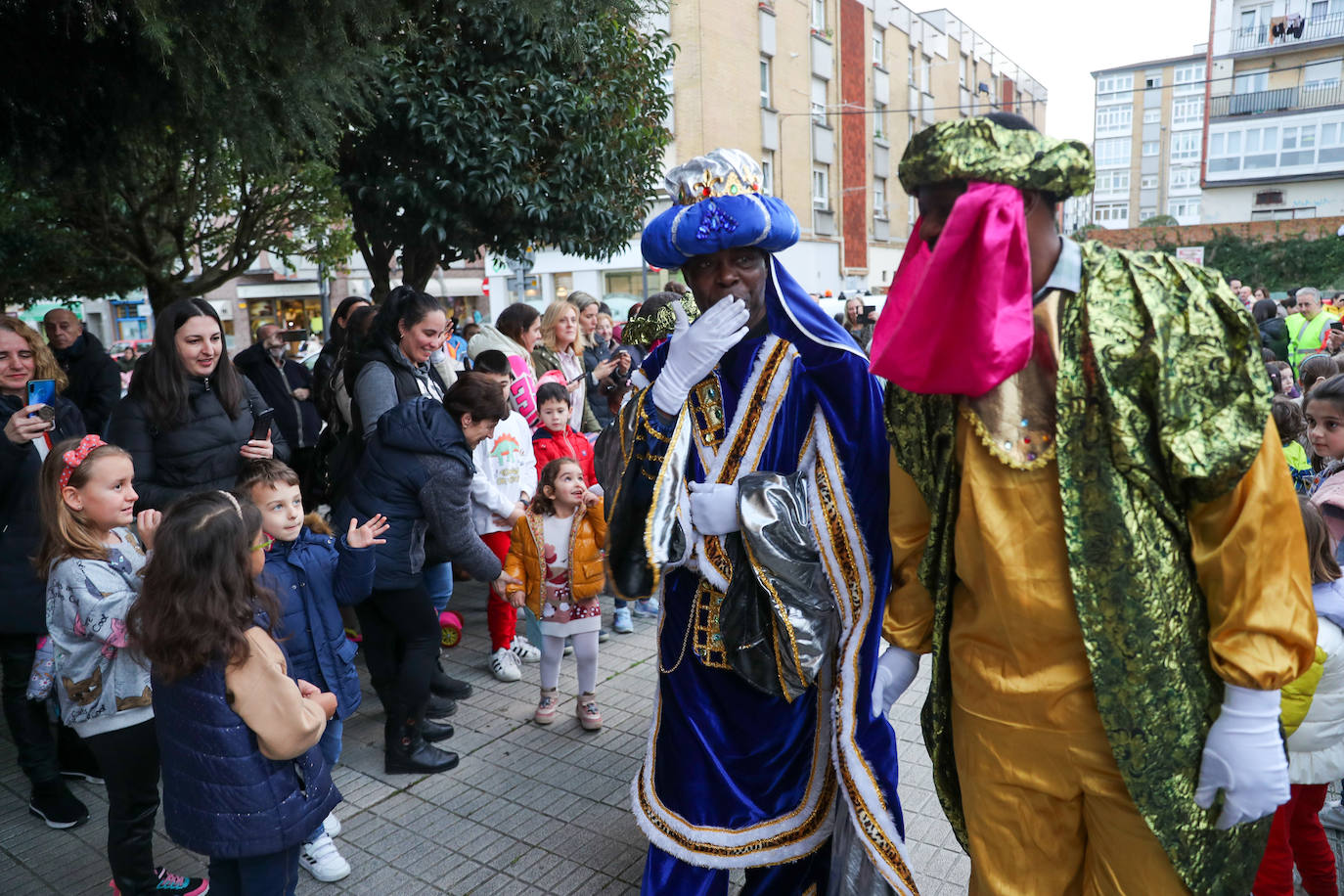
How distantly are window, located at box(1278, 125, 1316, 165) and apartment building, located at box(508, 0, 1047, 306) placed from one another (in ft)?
40.2

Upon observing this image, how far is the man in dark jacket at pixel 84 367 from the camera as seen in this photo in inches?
249

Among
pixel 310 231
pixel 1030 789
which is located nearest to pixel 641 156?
pixel 1030 789

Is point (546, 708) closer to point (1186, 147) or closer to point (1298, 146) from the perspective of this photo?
point (1298, 146)

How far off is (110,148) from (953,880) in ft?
15.6

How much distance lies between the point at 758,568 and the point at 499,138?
4463 millimetres

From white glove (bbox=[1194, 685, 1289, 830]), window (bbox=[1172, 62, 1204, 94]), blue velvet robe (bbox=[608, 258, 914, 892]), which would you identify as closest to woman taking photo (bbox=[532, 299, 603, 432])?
blue velvet robe (bbox=[608, 258, 914, 892])

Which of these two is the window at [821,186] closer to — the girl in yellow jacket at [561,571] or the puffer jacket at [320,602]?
the girl in yellow jacket at [561,571]

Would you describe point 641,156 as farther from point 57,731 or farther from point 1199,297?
point 1199,297

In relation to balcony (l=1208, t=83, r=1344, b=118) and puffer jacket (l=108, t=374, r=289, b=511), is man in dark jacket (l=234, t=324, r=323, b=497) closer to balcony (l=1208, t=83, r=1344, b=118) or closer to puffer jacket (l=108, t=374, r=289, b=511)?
puffer jacket (l=108, t=374, r=289, b=511)

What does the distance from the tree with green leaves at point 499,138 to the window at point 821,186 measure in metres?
24.6

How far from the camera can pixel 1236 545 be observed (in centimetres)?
154

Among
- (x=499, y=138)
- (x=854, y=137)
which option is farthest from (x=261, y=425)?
(x=854, y=137)

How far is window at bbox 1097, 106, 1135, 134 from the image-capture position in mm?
64625

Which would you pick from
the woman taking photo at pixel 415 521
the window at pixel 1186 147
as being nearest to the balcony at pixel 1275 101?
the window at pixel 1186 147
